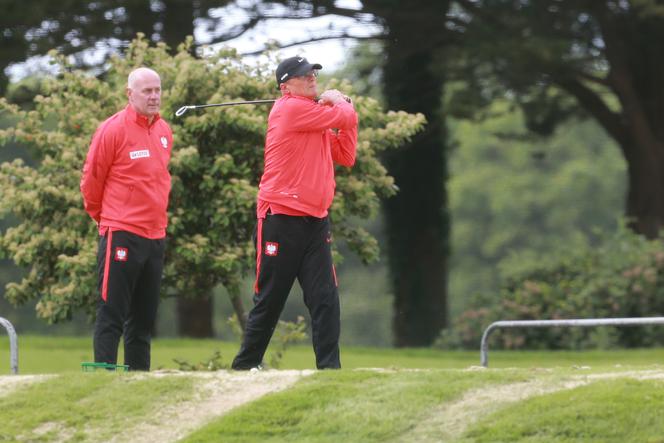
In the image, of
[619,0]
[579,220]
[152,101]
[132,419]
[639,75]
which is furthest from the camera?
[579,220]

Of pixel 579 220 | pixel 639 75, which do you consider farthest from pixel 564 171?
pixel 639 75

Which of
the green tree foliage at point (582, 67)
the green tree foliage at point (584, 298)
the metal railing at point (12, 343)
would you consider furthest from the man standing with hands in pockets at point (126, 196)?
the green tree foliage at point (584, 298)

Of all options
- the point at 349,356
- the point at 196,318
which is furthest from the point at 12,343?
the point at 196,318

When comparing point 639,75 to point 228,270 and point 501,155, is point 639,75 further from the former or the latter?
point 501,155

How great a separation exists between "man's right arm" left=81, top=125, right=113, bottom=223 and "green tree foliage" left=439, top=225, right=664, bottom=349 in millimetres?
11218

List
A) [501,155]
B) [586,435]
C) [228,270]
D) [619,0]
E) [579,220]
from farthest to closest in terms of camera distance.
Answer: [501,155] < [579,220] < [619,0] < [228,270] < [586,435]

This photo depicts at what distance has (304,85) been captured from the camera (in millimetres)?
7641

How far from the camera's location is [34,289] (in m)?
11.1

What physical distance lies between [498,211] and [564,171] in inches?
114

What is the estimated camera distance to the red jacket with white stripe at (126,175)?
26.0ft

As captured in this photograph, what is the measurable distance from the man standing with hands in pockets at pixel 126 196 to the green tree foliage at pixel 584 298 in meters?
11.0

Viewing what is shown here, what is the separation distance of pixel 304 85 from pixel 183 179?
350 centimetres

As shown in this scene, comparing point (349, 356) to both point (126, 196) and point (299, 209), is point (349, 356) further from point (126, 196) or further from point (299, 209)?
point (299, 209)

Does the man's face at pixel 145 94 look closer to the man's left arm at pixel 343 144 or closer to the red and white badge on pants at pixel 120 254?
the red and white badge on pants at pixel 120 254
